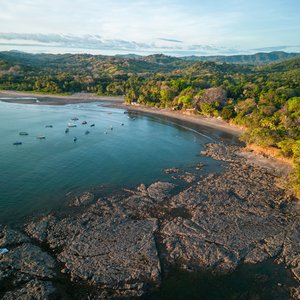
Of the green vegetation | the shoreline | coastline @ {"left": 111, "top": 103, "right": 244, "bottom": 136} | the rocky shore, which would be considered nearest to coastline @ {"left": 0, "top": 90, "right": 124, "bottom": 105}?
the shoreline

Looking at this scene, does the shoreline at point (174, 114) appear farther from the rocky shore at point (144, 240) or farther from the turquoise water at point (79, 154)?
the rocky shore at point (144, 240)

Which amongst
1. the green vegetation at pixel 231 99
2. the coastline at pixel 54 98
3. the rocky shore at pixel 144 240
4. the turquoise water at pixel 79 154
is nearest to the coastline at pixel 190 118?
the green vegetation at pixel 231 99

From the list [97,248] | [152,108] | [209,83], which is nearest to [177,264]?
[97,248]

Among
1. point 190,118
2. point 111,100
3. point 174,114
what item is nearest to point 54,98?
point 111,100

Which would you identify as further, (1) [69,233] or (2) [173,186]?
(2) [173,186]

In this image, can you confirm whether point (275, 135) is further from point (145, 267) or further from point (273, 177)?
point (145, 267)

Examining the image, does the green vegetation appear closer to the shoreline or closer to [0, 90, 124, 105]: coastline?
the shoreline
